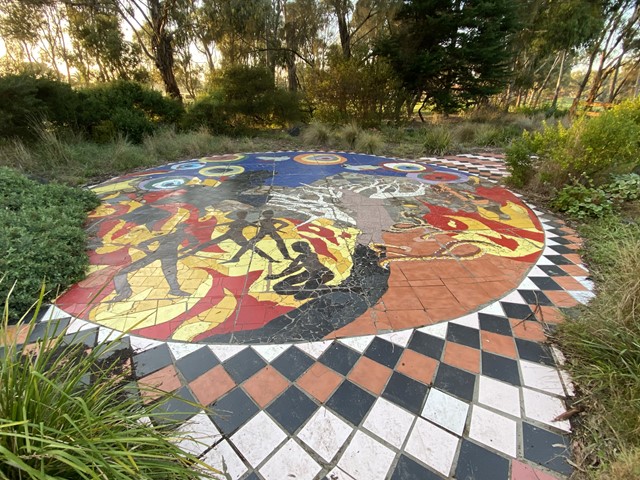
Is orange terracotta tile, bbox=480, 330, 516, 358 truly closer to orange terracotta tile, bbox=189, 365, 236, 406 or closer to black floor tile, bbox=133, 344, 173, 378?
orange terracotta tile, bbox=189, 365, 236, 406

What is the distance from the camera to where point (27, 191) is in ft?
10.1

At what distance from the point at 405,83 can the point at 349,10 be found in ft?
12.0

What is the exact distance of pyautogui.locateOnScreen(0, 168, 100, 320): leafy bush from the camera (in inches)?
74.9

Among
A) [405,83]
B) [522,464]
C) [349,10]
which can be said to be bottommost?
[522,464]

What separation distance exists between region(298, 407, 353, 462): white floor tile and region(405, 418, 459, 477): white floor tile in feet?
0.90

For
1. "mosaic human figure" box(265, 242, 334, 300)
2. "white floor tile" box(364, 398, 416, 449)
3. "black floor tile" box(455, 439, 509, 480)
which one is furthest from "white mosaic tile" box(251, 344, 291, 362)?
"black floor tile" box(455, 439, 509, 480)

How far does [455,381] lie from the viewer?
144cm

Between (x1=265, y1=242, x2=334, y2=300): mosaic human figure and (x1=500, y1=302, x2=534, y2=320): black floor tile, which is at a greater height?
(x1=265, y1=242, x2=334, y2=300): mosaic human figure

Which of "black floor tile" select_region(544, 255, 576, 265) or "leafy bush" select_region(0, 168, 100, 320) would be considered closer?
"leafy bush" select_region(0, 168, 100, 320)

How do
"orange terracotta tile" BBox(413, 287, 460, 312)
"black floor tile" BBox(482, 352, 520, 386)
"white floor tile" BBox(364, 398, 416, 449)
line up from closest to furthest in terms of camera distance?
"white floor tile" BBox(364, 398, 416, 449), "black floor tile" BBox(482, 352, 520, 386), "orange terracotta tile" BBox(413, 287, 460, 312)

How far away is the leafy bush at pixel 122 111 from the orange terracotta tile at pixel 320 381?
7559 mm

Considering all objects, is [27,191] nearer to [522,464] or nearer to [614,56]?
[522,464]

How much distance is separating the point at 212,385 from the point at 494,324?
1710 mm

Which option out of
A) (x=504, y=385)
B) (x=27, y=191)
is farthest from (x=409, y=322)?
(x=27, y=191)
